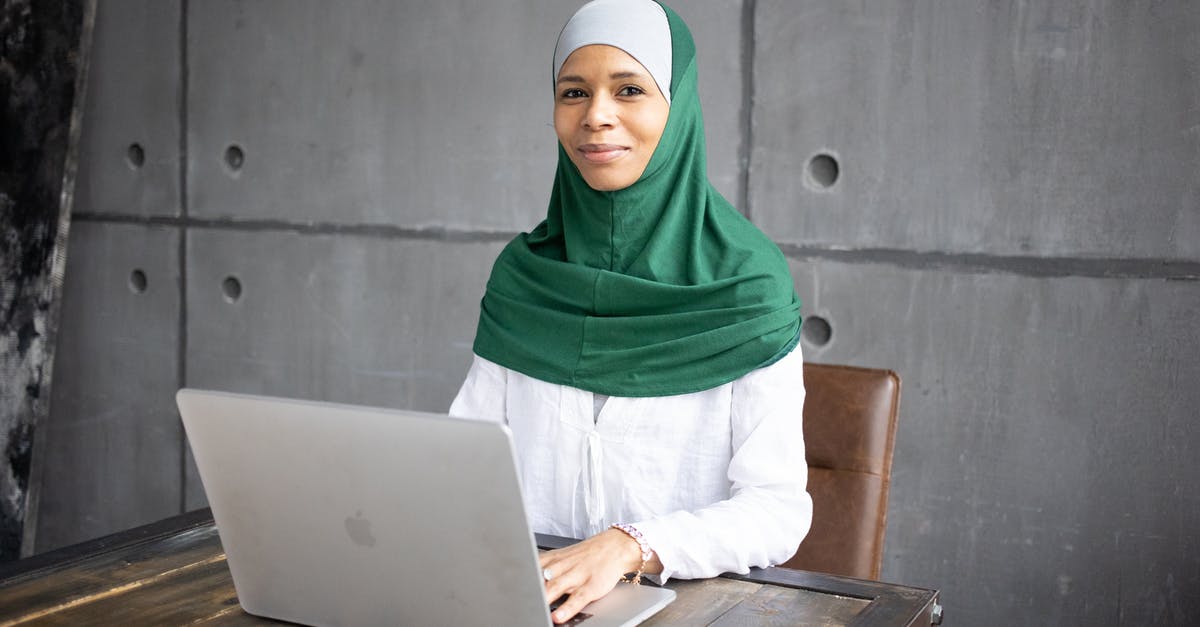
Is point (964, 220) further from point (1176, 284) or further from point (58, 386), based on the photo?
point (58, 386)

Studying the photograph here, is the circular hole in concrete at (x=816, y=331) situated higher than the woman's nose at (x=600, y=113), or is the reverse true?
the woman's nose at (x=600, y=113)

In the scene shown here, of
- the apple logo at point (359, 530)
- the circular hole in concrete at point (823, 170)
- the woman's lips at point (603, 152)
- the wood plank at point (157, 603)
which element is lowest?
the wood plank at point (157, 603)

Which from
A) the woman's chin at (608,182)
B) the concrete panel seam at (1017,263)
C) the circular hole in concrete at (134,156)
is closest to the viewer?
the woman's chin at (608,182)

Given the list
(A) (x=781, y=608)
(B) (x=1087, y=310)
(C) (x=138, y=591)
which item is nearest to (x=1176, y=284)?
(B) (x=1087, y=310)

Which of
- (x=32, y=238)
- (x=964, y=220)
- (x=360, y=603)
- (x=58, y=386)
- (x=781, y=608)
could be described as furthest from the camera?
(x=58, y=386)

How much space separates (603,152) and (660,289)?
207mm

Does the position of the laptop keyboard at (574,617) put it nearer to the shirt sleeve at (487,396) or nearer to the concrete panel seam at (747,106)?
the shirt sleeve at (487,396)

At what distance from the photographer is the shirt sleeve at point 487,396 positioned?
1.79m

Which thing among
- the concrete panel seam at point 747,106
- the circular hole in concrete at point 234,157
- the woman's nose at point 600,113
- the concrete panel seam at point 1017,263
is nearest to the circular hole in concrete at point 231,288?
the circular hole in concrete at point 234,157

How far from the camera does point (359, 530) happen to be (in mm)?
1035

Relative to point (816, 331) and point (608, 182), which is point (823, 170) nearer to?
point (816, 331)

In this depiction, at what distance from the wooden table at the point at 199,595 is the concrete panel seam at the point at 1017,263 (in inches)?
47.4

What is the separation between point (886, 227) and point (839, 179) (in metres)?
0.15

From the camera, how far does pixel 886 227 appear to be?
2422 mm
